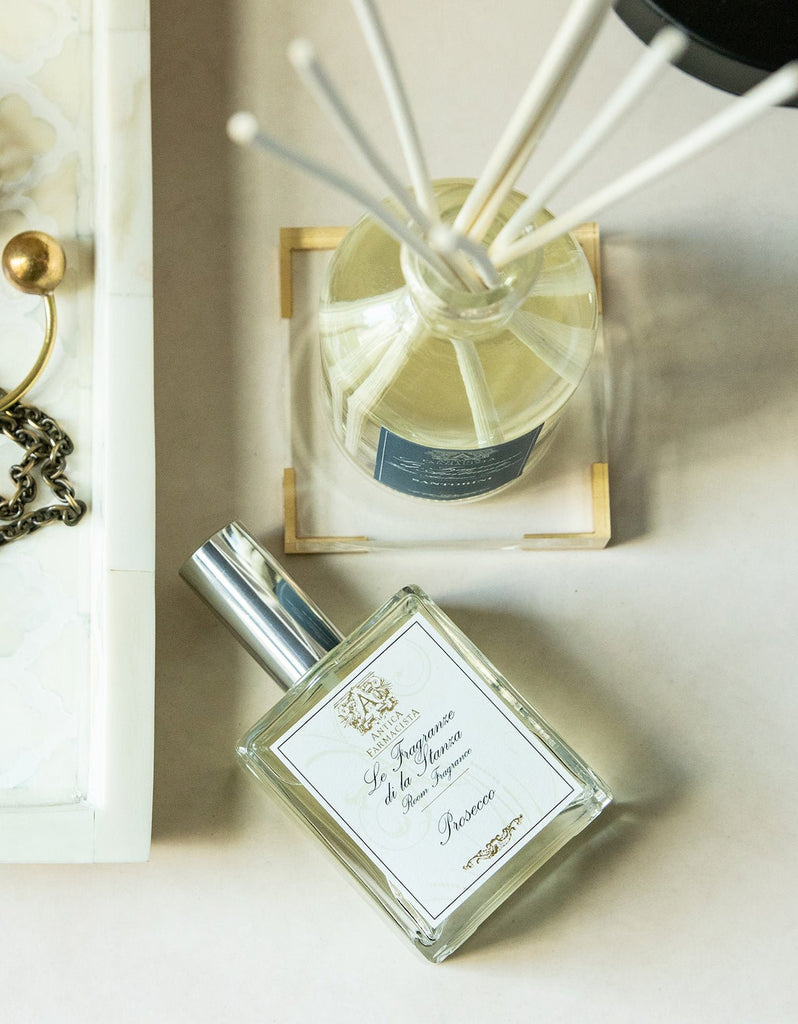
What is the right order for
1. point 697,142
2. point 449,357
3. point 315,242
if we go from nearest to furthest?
point 697,142 → point 449,357 → point 315,242

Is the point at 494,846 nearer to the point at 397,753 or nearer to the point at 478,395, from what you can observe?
the point at 397,753

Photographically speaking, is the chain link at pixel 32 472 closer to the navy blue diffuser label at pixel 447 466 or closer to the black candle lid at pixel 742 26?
the navy blue diffuser label at pixel 447 466

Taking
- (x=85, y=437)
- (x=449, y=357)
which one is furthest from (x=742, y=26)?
(x=85, y=437)

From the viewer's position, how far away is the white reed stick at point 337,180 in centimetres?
18

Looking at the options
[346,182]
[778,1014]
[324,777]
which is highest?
[346,182]

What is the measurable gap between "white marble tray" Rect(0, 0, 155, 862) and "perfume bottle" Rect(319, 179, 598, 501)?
0.08m

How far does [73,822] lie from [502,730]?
0.50ft

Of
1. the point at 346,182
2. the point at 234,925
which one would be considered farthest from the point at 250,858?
the point at 346,182

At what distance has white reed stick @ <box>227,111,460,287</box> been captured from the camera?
178mm

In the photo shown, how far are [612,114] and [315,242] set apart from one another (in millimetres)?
233

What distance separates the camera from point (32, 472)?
393 mm

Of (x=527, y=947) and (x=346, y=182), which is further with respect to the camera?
(x=527, y=947)

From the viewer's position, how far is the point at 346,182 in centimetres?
20

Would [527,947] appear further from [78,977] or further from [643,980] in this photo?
[78,977]
